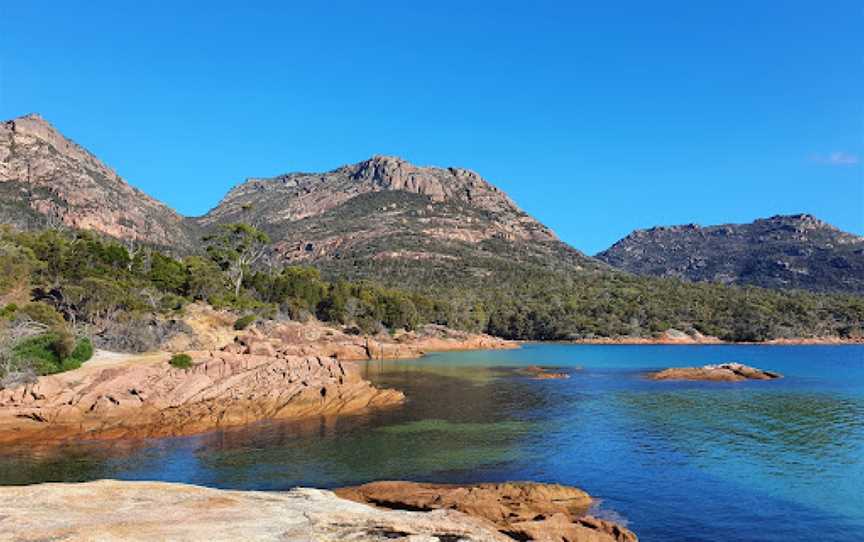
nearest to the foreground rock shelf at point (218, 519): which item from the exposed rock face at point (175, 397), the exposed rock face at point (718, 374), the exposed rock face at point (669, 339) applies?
the exposed rock face at point (175, 397)

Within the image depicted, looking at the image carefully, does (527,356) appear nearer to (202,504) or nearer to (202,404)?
(202,404)

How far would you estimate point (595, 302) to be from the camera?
163125mm

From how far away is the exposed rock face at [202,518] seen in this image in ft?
42.5

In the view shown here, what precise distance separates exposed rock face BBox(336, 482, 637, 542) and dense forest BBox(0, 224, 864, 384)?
30.0 metres

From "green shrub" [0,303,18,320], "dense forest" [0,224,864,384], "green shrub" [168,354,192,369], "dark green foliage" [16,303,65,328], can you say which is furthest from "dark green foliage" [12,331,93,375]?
"green shrub" [168,354,192,369]

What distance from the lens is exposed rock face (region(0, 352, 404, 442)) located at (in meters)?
36.0

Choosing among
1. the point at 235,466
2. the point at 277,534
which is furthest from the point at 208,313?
the point at 277,534

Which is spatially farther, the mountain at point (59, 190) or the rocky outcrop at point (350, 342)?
the mountain at point (59, 190)

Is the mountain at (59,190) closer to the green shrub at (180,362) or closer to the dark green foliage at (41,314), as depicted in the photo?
the dark green foliage at (41,314)

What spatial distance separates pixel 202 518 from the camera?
14531mm

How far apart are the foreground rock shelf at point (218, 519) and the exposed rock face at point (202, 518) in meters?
0.02

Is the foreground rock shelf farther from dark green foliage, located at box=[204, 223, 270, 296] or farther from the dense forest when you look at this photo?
dark green foliage, located at box=[204, 223, 270, 296]

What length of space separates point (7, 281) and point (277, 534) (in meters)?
57.1

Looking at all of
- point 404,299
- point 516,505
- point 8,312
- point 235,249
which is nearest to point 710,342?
point 404,299
